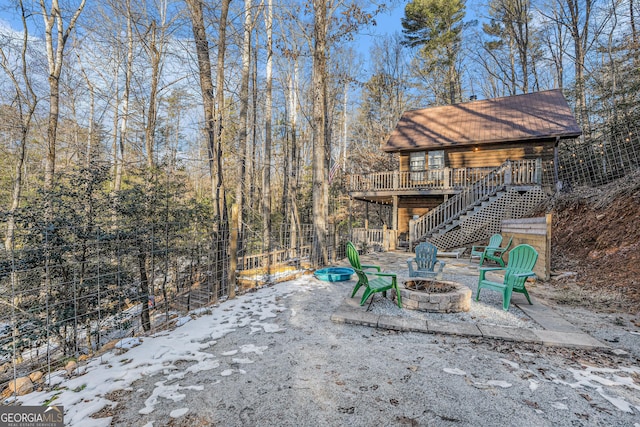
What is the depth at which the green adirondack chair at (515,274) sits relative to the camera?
4052 millimetres

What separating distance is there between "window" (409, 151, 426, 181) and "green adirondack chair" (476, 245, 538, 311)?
9551mm

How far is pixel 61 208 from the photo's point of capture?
12.7 feet

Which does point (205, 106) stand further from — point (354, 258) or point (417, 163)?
point (417, 163)

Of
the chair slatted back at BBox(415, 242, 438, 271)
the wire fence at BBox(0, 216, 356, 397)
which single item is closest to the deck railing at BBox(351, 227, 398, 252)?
the chair slatted back at BBox(415, 242, 438, 271)

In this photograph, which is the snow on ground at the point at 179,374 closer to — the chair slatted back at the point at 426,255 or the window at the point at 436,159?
the chair slatted back at the point at 426,255

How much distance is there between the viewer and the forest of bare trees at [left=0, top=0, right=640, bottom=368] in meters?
3.98

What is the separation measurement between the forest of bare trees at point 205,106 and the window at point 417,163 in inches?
174

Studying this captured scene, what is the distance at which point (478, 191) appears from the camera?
10.4 metres

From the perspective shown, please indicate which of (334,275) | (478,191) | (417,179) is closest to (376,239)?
(417,179)

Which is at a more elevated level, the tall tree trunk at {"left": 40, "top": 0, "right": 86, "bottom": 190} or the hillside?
the tall tree trunk at {"left": 40, "top": 0, "right": 86, "bottom": 190}

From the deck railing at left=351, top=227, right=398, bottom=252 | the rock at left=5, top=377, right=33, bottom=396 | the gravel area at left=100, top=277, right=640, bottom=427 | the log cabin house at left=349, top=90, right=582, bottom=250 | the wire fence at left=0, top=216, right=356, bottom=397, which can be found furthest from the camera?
the deck railing at left=351, top=227, right=398, bottom=252

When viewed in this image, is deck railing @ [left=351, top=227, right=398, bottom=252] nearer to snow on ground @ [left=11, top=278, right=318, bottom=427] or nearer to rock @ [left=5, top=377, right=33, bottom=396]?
snow on ground @ [left=11, top=278, right=318, bottom=427]

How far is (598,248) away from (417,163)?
333 inches

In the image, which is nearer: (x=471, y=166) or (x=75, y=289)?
(x=75, y=289)
